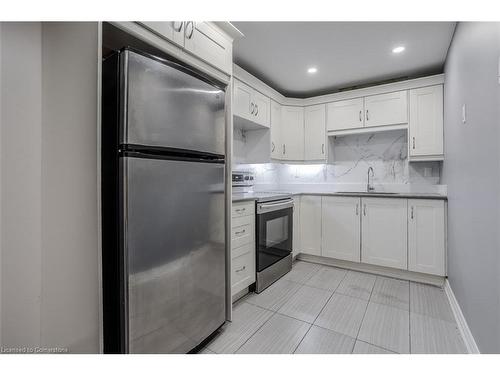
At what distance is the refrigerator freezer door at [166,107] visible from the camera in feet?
3.49

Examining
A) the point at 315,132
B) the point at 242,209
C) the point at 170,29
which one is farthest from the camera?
the point at 315,132

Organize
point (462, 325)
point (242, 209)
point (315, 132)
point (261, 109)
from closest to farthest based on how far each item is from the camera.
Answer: point (462, 325), point (242, 209), point (261, 109), point (315, 132)

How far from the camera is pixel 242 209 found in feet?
6.64

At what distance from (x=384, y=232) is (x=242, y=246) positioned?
1.64m

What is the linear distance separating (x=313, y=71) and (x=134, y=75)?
2254 mm

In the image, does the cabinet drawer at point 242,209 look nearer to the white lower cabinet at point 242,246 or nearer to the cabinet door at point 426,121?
the white lower cabinet at point 242,246

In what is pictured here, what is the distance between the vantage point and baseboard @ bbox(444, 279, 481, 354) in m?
1.38

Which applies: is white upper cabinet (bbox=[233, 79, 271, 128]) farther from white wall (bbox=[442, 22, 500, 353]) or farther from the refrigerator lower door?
white wall (bbox=[442, 22, 500, 353])

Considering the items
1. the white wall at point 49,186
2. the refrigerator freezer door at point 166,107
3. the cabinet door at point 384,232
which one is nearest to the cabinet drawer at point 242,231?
the refrigerator freezer door at point 166,107

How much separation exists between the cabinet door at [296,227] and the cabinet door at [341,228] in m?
0.29

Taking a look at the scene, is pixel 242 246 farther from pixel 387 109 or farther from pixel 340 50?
pixel 387 109

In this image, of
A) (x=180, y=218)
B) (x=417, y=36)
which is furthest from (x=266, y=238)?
(x=417, y=36)

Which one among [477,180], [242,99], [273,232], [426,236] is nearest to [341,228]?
[426,236]

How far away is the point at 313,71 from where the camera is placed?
275cm
